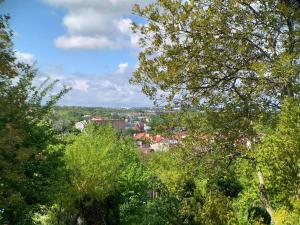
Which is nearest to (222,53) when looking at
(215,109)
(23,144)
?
(215,109)

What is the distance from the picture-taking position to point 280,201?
12.9m

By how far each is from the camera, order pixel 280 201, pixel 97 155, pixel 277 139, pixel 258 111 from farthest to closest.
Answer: pixel 97 155
pixel 258 111
pixel 280 201
pixel 277 139

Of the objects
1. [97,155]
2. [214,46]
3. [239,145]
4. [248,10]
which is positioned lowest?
[97,155]

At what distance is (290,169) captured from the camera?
1181cm

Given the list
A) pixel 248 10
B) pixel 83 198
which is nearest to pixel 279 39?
pixel 248 10

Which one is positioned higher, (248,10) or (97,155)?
(248,10)

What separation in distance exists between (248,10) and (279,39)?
1238 millimetres

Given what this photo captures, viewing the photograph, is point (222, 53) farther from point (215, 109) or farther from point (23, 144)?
point (23, 144)

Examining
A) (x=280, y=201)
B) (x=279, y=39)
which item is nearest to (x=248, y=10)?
(x=279, y=39)

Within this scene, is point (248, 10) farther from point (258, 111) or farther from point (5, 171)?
point (5, 171)

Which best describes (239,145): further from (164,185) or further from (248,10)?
(164,185)

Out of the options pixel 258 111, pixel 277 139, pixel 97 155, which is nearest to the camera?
pixel 277 139

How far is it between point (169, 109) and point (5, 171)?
5.19 m

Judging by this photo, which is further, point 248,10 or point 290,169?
point 248,10
